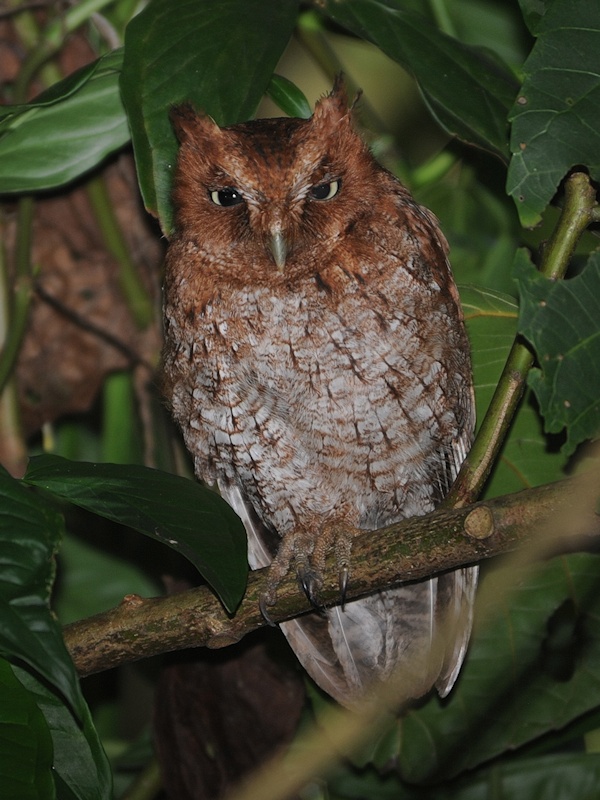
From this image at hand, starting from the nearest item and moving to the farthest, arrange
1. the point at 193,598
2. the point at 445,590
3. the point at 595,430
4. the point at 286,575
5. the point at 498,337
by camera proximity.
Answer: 1. the point at 595,430
2. the point at 193,598
3. the point at 286,575
4. the point at 498,337
5. the point at 445,590

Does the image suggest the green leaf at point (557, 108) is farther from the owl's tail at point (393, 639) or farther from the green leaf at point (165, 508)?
the owl's tail at point (393, 639)

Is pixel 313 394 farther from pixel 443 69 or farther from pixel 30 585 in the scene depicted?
pixel 30 585

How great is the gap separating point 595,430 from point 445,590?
0.87 metres

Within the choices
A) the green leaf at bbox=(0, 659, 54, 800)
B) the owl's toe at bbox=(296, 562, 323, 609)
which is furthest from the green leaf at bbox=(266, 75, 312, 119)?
the green leaf at bbox=(0, 659, 54, 800)

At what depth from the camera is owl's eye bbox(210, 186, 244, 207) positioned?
1.56m

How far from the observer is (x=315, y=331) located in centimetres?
156

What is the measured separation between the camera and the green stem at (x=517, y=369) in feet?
3.76

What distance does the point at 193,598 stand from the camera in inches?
51.3

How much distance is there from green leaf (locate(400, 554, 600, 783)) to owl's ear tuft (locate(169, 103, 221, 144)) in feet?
2.93

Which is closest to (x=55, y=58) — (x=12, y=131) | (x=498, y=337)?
(x=12, y=131)

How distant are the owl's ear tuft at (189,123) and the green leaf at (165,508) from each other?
1.88 ft

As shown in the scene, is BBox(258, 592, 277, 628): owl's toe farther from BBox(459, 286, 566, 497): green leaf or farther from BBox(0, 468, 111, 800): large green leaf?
BBox(459, 286, 566, 497): green leaf

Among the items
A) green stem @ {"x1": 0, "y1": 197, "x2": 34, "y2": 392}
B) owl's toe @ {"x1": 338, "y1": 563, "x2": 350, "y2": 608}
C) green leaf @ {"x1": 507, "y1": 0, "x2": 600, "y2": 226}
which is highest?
green leaf @ {"x1": 507, "y1": 0, "x2": 600, "y2": 226}

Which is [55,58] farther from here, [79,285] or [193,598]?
[193,598]
